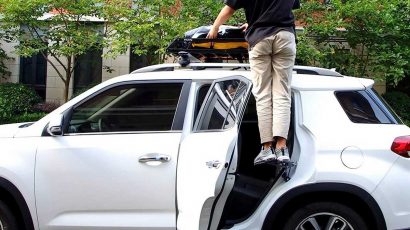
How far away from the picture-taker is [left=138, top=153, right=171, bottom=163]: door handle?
396 cm

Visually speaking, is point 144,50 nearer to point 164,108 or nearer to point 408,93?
point 164,108

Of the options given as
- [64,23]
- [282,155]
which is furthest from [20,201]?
[64,23]

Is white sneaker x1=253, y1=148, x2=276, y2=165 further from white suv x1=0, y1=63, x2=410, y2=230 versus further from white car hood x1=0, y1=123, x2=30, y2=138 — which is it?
white car hood x1=0, y1=123, x2=30, y2=138

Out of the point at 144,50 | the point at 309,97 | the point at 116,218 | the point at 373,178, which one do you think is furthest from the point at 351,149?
the point at 144,50

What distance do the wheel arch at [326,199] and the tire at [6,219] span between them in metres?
2.10

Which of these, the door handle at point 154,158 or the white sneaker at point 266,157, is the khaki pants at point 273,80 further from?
the door handle at point 154,158

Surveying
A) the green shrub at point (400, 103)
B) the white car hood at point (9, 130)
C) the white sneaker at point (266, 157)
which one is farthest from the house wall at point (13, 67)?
the white sneaker at point (266, 157)

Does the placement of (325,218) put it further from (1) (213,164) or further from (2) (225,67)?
(2) (225,67)

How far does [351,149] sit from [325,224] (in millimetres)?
610

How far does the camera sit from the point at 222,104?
396 cm

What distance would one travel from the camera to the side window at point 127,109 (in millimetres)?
4211

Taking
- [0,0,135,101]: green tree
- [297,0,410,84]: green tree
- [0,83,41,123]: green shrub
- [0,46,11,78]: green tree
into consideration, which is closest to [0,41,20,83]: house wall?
[0,46,11,78]: green tree

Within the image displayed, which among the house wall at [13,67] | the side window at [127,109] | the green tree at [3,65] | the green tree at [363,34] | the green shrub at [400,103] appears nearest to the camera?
the side window at [127,109]

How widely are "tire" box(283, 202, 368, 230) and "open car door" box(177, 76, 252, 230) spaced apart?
600 mm
